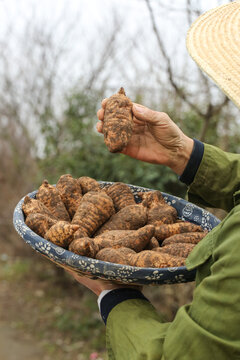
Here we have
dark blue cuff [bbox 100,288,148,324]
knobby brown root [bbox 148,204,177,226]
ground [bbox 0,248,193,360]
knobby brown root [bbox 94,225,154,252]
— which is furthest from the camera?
ground [bbox 0,248,193,360]

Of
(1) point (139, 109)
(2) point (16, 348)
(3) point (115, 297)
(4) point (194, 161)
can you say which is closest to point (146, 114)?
(1) point (139, 109)

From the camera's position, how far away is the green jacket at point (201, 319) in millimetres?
865

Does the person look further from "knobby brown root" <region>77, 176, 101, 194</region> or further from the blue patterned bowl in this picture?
"knobby brown root" <region>77, 176, 101, 194</region>

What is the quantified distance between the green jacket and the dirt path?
2455 millimetres

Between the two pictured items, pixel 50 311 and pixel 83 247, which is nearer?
pixel 83 247

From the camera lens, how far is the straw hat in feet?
3.99

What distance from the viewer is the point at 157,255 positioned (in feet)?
4.19

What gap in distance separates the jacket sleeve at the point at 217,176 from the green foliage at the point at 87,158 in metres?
1.64

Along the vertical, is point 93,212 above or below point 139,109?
below

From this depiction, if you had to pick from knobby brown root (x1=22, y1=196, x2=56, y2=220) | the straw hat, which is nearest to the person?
the straw hat

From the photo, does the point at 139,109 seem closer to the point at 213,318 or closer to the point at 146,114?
the point at 146,114

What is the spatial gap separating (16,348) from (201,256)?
2.94m

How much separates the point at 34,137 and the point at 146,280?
3.89m

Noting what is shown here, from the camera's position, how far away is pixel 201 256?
107 centimetres
